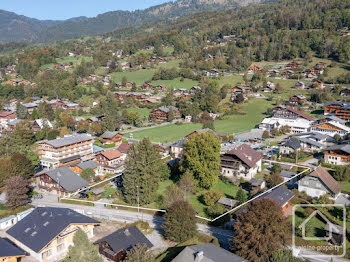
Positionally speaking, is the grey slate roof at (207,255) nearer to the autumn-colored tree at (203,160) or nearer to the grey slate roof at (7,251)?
the grey slate roof at (7,251)

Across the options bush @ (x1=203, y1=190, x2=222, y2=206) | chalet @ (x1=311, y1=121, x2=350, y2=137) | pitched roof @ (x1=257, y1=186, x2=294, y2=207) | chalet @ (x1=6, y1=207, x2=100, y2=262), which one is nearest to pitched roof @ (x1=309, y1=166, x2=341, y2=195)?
pitched roof @ (x1=257, y1=186, x2=294, y2=207)

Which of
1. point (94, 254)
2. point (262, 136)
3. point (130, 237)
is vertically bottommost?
point (262, 136)

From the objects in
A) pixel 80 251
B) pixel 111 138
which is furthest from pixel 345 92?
pixel 80 251

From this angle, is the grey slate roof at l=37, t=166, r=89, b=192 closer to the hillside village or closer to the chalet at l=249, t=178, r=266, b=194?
the hillside village

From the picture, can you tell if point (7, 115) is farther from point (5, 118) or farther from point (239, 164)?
point (239, 164)

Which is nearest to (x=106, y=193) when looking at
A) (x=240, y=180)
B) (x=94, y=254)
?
(x=240, y=180)

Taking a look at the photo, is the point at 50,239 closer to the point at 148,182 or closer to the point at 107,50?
the point at 148,182

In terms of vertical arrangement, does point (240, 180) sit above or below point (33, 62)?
below
